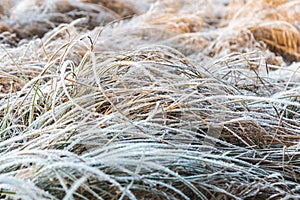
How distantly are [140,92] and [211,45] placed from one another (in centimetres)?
142

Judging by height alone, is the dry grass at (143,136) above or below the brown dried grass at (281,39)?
above

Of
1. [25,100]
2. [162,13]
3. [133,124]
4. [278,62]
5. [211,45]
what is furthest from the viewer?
[162,13]

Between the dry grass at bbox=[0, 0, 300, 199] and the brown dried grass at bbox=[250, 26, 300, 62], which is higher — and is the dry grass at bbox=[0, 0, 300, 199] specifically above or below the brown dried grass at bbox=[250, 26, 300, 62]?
above

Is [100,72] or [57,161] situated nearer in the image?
[57,161]

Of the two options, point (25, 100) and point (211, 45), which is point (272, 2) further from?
point (25, 100)

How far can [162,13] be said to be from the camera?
313 centimetres

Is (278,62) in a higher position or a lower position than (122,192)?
lower

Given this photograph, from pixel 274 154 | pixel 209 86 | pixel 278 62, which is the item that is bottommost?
pixel 278 62

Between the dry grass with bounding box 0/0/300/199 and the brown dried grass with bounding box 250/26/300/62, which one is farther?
the brown dried grass with bounding box 250/26/300/62

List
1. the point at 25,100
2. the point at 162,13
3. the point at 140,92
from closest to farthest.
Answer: the point at 140,92
the point at 25,100
the point at 162,13

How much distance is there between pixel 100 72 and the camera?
4.51ft

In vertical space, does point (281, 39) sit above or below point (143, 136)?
below

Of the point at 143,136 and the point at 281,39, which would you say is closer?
the point at 143,136

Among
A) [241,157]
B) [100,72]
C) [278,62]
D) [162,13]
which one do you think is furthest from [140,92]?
[162,13]
